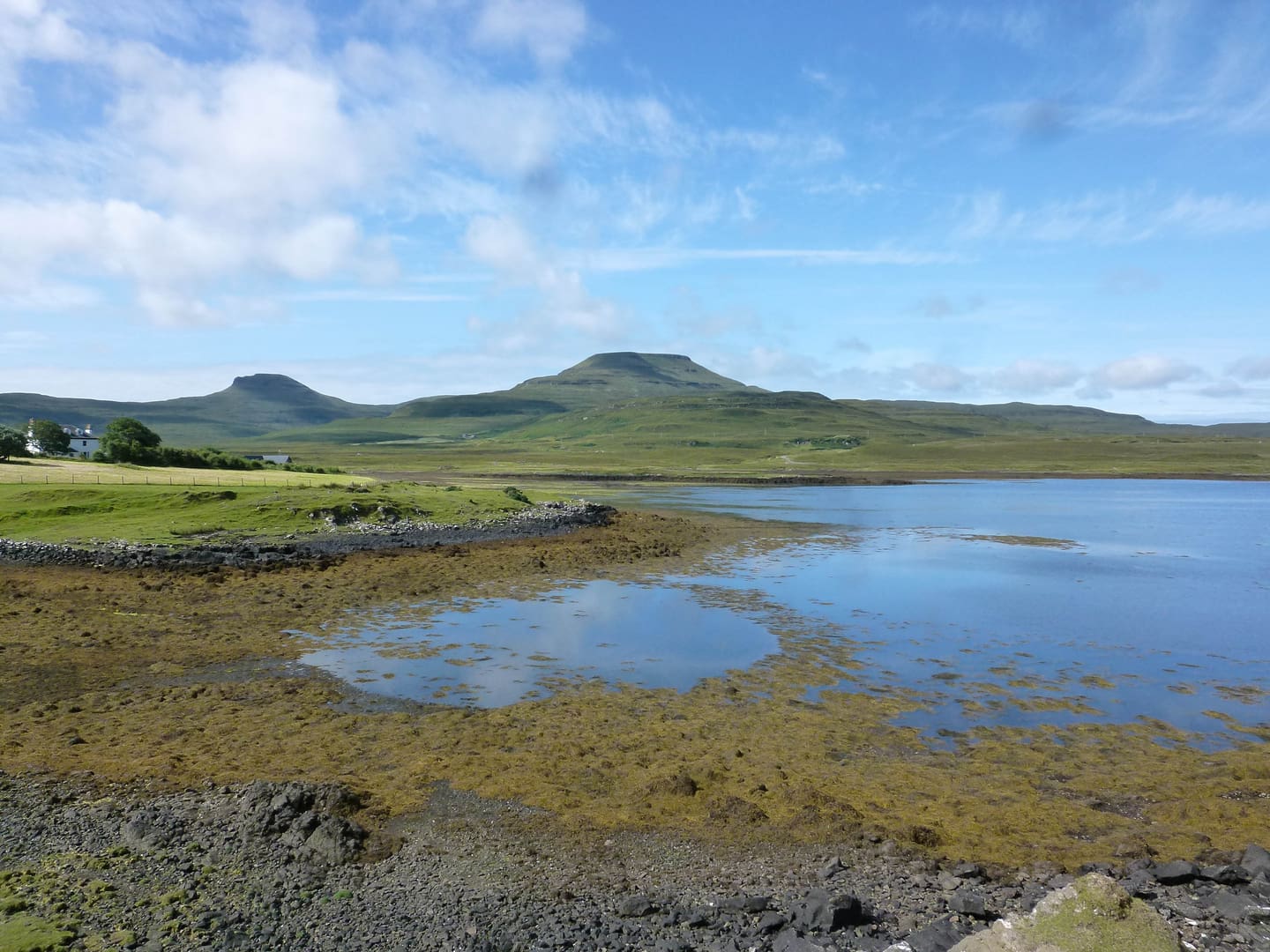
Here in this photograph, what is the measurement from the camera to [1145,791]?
44.9 ft

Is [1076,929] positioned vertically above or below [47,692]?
above

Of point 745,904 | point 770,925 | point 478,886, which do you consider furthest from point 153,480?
point 770,925

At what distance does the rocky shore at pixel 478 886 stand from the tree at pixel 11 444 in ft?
233

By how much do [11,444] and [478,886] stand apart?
79347 mm

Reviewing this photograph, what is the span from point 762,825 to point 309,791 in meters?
6.95

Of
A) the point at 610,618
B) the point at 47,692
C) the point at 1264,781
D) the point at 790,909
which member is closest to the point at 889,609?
the point at 610,618

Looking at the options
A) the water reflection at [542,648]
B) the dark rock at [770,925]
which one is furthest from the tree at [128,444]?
the dark rock at [770,925]

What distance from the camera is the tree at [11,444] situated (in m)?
67.9

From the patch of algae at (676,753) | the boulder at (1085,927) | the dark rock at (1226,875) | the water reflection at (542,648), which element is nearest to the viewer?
the boulder at (1085,927)

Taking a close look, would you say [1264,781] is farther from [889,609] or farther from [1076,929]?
[889,609]

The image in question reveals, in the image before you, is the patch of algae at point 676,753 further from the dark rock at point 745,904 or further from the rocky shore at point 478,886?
the dark rock at point 745,904

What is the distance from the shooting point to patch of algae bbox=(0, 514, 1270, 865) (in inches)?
487

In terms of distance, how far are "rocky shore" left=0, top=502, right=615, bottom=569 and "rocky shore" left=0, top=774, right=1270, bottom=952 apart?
26.3 m

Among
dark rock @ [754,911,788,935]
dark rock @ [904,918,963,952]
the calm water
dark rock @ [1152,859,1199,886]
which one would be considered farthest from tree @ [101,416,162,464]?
dark rock @ [1152,859,1199,886]
